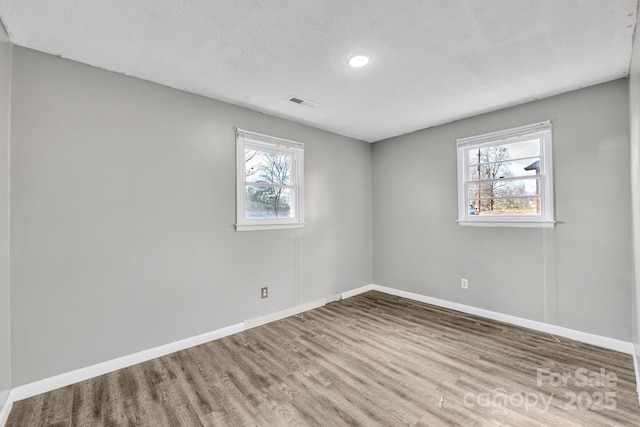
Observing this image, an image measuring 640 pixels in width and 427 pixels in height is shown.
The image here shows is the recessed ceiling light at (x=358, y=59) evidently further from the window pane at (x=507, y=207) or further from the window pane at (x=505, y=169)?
the window pane at (x=507, y=207)

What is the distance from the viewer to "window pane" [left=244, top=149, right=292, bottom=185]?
10.7ft

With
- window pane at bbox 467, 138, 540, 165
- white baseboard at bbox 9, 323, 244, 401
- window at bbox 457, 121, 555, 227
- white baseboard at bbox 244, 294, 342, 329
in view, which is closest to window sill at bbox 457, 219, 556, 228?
window at bbox 457, 121, 555, 227

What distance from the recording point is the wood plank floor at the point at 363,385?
177cm

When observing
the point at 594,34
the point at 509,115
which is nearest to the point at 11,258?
the point at 594,34

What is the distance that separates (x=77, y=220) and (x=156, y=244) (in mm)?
584

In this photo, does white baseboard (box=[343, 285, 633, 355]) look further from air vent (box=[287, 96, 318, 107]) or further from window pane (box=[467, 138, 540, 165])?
air vent (box=[287, 96, 318, 107])

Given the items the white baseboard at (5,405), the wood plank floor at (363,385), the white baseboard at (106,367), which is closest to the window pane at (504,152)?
the wood plank floor at (363,385)

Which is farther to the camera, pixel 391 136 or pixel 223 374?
pixel 391 136

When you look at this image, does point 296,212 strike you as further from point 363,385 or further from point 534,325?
point 534,325

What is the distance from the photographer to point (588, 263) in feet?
8.89

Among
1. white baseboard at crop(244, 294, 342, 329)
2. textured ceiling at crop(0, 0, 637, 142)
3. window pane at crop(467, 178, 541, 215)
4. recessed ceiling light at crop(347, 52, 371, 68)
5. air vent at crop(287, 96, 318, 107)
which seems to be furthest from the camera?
white baseboard at crop(244, 294, 342, 329)

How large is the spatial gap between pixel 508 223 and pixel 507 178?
1.70 ft

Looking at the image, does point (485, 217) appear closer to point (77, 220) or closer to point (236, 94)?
point (236, 94)

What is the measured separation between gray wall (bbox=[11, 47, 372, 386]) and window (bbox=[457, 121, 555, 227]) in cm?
237
